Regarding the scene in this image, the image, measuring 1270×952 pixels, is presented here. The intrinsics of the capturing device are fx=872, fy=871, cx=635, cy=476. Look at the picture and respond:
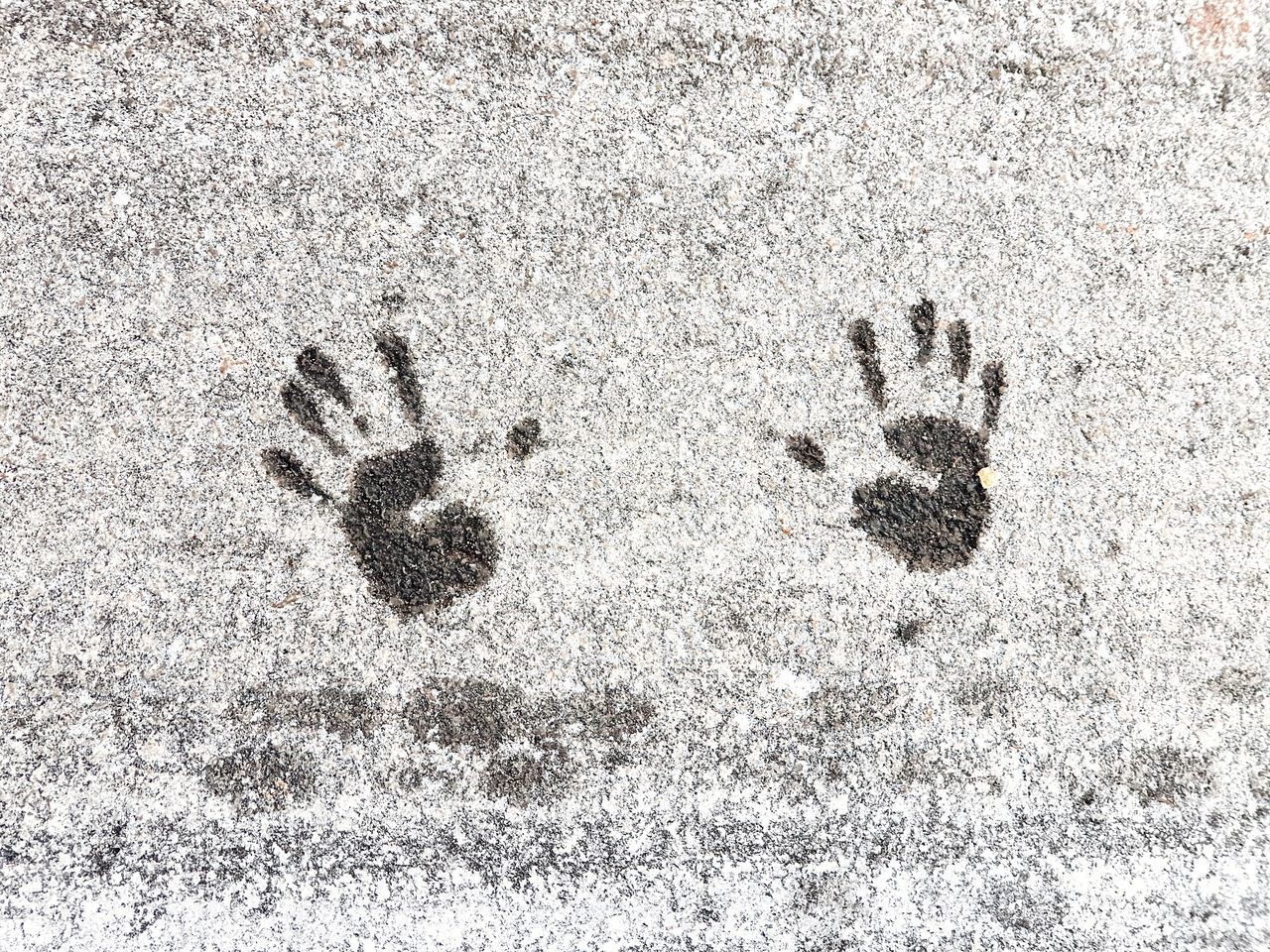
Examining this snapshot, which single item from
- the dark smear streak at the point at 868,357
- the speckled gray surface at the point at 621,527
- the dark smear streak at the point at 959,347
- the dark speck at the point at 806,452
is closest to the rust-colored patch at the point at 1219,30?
the speckled gray surface at the point at 621,527

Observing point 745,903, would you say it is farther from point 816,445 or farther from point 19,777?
point 19,777

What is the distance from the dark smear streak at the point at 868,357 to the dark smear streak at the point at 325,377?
1051mm

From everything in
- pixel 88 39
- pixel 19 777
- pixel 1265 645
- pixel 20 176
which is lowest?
pixel 1265 645

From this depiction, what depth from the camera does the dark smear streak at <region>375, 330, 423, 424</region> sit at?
5.90ft

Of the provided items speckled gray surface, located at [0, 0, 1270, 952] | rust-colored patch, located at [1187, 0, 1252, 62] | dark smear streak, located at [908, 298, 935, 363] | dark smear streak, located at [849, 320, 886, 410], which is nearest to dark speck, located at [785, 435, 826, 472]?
speckled gray surface, located at [0, 0, 1270, 952]

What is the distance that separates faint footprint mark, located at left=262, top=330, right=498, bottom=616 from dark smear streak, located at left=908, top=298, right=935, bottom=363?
3.16 ft

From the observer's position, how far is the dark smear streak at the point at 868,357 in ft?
5.87

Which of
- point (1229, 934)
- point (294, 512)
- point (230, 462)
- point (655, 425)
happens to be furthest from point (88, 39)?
point (1229, 934)

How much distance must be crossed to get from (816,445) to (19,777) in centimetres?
177

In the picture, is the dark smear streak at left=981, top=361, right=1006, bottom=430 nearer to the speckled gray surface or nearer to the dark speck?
the speckled gray surface

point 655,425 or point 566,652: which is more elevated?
point 655,425

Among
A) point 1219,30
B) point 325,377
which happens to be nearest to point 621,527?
point 325,377

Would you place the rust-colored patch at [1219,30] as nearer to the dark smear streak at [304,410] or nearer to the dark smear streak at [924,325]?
the dark smear streak at [924,325]

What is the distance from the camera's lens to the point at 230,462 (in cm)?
179
